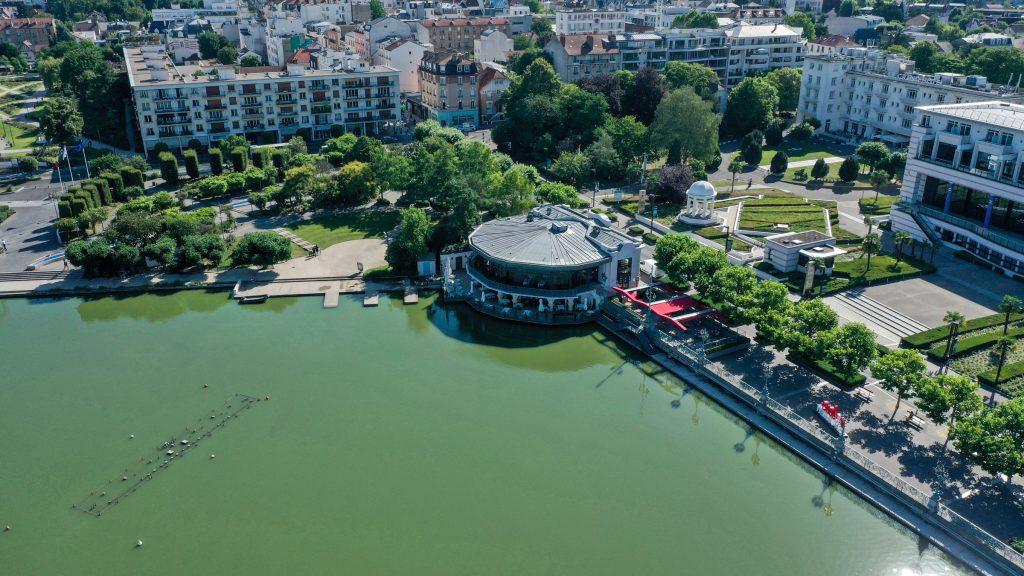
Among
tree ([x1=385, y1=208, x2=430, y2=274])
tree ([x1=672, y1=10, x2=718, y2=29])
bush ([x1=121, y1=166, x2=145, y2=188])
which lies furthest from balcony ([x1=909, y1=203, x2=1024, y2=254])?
tree ([x1=672, y1=10, x2=718, y2=29])

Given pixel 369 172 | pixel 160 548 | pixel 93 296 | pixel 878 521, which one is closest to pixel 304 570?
pixel 160 548

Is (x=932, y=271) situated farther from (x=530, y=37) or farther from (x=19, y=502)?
(x=530, y=37)

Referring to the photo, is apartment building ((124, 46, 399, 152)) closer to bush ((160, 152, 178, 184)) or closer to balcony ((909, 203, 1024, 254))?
bush ((160, 152, 178, 184))

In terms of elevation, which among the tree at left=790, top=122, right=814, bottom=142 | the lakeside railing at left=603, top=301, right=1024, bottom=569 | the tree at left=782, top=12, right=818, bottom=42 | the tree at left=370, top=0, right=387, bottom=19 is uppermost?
the tree at left=370, top=0, right=387, bottom=19

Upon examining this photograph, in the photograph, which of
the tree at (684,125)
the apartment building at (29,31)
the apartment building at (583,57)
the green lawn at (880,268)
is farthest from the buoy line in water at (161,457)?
the apartment building at (29,31)

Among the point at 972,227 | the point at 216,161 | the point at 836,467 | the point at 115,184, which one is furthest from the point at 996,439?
the point at 115,184
